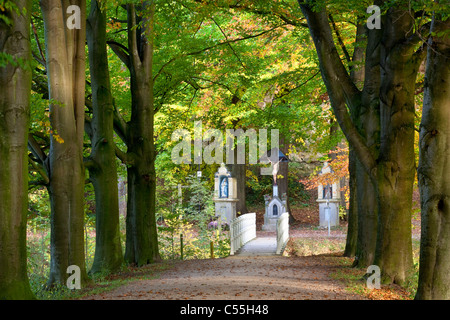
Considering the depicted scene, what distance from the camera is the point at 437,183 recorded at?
7.01 m

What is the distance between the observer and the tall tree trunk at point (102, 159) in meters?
12.2

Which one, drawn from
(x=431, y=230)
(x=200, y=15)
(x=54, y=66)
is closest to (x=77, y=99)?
(x=54, y=66)

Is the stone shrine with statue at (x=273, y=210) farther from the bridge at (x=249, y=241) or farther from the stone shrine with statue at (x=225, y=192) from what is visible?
the bridge at (x=249, y=241)

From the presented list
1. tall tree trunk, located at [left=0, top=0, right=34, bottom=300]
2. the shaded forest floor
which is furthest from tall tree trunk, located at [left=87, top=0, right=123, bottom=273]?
tall tree trunk, located at [left=0, top=0, right=34, bottom=300]

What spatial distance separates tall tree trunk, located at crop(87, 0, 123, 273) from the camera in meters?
12.2

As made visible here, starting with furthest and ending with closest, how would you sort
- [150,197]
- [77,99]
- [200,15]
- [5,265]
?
1. [150,197]
2. [200,15]
3. [77,99]
4. [5,265]

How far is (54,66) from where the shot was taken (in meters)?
10.0

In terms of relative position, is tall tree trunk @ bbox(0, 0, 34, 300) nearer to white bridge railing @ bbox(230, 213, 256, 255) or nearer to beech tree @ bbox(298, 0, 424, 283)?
beech tree @ bbox(298, 0, 424, 283)

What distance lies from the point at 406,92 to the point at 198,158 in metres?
21.5

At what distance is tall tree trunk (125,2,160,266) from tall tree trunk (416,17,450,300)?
908 centimetres

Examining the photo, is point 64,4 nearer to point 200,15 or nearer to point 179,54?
point 200,15

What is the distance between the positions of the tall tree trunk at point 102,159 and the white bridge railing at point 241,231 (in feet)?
21.3

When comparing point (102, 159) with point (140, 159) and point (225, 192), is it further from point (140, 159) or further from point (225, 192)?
point (225, 192)

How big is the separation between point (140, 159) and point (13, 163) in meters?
7.92
